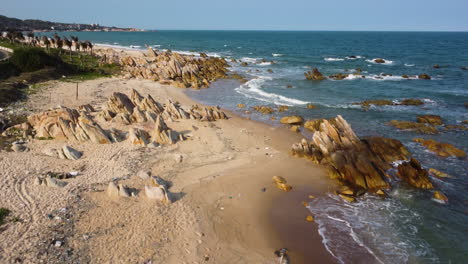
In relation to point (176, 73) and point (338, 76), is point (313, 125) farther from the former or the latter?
point (338, 76)

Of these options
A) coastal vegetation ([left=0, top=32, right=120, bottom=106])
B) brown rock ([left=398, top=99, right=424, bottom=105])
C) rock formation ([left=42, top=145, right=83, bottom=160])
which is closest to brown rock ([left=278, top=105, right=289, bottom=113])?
brown rock ([left=398, top=99, right=424, bottom=105])

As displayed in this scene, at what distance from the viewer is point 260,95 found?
44.7m

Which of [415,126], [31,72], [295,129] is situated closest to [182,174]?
[295,129]

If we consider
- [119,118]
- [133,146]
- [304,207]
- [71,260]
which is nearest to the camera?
[71,260]

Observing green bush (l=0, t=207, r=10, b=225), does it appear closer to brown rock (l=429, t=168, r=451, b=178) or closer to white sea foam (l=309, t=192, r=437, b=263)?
white sea foam (l=309, t=192, r=437, b=263)

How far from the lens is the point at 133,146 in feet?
77.1

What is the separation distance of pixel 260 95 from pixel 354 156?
2476cm

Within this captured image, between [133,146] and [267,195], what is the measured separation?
1180 cm

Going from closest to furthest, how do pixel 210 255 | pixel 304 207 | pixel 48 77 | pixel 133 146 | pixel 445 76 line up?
pixel 210 255
pixel 304 207
pixel 133 146
pixel 48 77
pixel 445 76

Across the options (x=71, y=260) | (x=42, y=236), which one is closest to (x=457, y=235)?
(x=71, y=260)

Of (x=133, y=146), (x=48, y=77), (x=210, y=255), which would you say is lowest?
(x=210, y=255)

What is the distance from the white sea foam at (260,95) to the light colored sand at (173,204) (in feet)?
51.4

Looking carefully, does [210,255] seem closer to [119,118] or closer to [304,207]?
[304,207]

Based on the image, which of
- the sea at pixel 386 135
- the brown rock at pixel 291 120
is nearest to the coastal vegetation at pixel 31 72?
the sea at pixel 386 135
